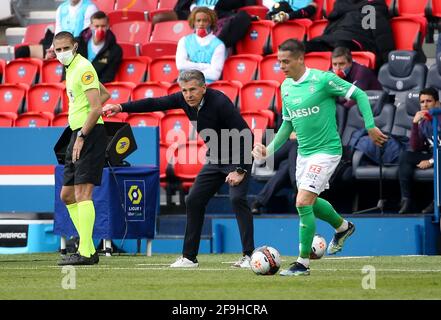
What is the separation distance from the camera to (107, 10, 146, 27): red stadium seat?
65.6 feet

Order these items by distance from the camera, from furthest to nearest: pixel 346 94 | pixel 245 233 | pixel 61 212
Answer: pixel 61 212
pixel 245 233
pixel 346 94

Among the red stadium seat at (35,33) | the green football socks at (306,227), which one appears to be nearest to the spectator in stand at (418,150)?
the green football socks at (306,227)

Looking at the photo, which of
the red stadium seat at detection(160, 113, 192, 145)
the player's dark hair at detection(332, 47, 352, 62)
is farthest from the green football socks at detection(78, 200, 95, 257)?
the player's dark hair at detection(332, 47, 352, 62)

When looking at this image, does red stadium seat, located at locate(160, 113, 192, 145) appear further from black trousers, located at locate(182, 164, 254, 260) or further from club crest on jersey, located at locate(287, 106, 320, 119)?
club crest on jersey, located at locate(287, 106, 320, 119)

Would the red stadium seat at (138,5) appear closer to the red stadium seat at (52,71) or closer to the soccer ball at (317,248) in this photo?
the red stadium seat at (52,71)

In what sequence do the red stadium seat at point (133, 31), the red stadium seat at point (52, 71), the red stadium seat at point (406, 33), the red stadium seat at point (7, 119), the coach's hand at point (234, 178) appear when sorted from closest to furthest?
the coach's hand at point (234, 178) → the red stadium seat at point (406, 33) → the red stadium seat at point (7, 119) → the red stadium seat at point (52, 71) → the red stadium seat at point (133, 31)

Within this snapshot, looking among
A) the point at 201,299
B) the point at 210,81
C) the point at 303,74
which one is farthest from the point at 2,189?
the point at 201,299

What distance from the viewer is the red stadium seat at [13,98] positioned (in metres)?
18.6

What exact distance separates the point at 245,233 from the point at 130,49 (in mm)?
→ 8054

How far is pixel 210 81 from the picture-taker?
56.4 ft

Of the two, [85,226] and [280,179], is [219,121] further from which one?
[280,179]

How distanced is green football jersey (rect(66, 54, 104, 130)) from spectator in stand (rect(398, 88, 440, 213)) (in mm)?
3965

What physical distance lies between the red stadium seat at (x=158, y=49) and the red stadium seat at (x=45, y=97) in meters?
1.38
